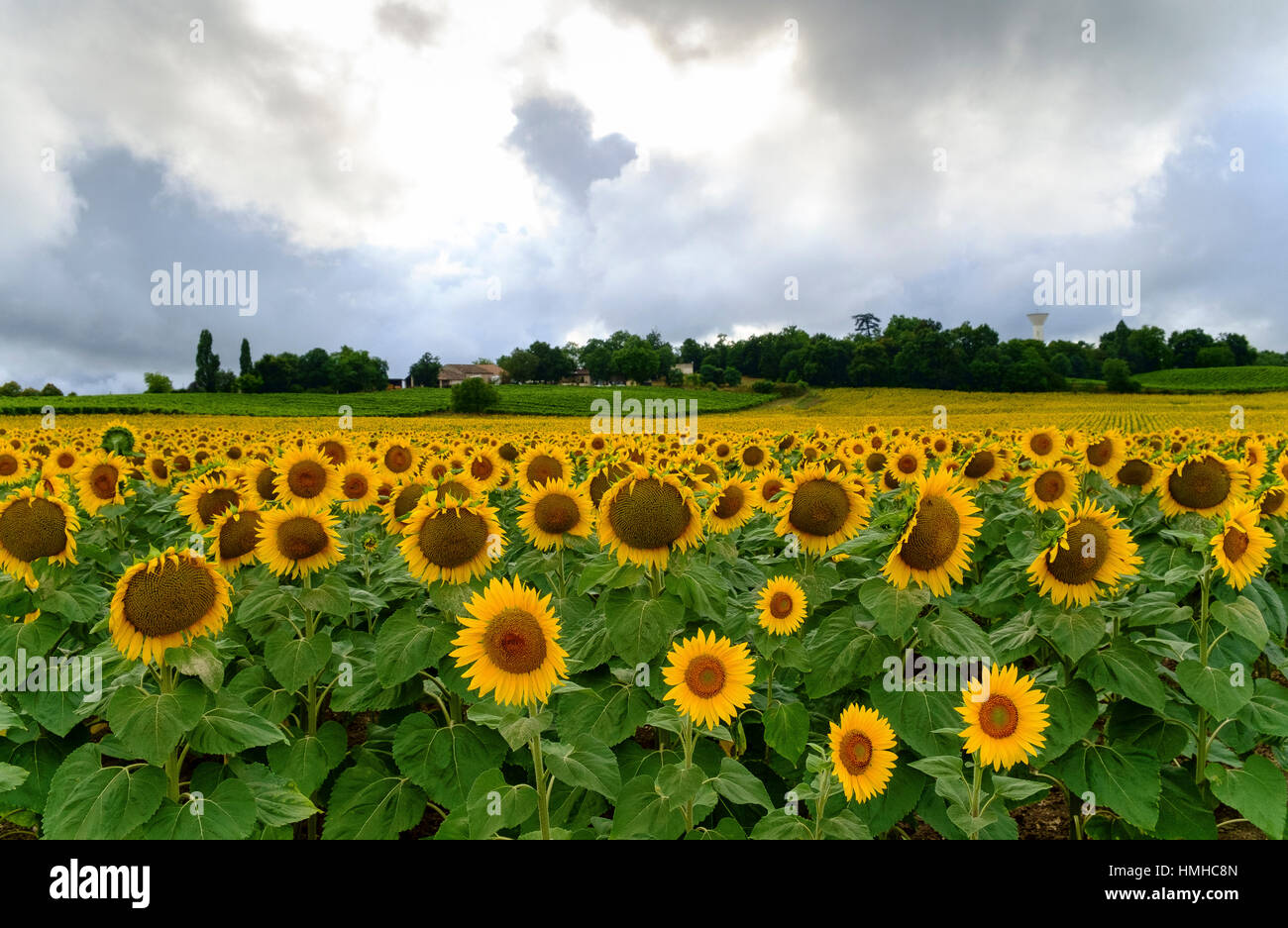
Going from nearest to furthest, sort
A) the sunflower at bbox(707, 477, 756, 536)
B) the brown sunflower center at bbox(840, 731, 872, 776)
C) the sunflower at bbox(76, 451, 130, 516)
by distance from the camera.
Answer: the brown sunflower center at bbox(840, 731, 872, 776), the sunflower at bbox(707, 477, 756, 536), the sunflower at bbox(76, 451, 130, 516)

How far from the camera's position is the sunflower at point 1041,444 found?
9.17 metres

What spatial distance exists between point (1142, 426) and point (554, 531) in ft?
167

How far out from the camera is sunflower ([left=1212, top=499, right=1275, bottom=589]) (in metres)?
4.10

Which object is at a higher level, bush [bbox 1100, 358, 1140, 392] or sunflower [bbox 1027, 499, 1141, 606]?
bush [bbox 1100, 358, 1140, 392]

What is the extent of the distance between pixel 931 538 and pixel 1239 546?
202cm

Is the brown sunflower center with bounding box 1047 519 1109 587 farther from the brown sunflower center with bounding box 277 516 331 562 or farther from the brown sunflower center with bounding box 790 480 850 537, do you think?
the brown sunflower center with bounding box 277 516 331 562

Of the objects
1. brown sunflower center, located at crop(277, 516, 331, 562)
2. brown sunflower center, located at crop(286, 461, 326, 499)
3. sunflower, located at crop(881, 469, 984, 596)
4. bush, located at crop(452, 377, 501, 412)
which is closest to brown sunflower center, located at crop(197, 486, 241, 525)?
brown sunflower center, located at crop(286, 461, 326, 499)

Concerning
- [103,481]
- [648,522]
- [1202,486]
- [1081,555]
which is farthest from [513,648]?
[103,481]

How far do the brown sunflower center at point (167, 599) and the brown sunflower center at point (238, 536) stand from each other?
1.54 m

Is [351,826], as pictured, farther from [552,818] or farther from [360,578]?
[360,578]

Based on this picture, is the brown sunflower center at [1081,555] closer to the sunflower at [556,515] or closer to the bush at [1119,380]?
the sunflower at [556,515]

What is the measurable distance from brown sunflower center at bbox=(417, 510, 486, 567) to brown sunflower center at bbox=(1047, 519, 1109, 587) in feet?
10.8

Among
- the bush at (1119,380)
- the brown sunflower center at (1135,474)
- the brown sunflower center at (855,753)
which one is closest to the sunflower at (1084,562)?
the brown sunflower center at (855,753)

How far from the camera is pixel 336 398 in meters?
93.6
